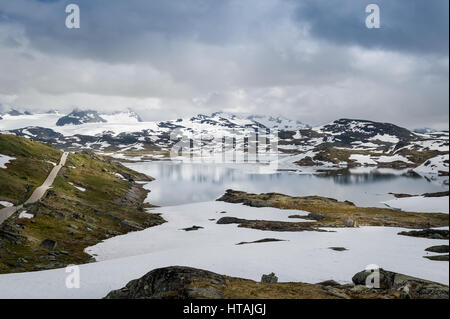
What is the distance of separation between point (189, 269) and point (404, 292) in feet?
41.3

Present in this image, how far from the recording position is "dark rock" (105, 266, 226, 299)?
1681 centimetres

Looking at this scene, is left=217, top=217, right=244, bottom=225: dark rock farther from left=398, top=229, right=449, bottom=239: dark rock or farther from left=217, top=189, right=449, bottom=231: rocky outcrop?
left=398, top=229, right=449, bottom=239: dark rock

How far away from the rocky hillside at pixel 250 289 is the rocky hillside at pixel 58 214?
1059 inches

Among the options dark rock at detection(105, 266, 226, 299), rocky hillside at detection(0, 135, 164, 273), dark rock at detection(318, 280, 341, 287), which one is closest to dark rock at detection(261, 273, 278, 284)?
dark rock at detection(318, 280, 341, 287)

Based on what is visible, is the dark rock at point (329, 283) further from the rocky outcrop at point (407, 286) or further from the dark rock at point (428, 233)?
the dark rock at point (428, 233)

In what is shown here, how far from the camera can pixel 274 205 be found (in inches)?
3334

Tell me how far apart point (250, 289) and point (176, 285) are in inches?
187

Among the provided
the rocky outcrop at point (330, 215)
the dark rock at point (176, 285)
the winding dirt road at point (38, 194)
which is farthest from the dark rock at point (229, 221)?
the dark rock at point (176, 285)

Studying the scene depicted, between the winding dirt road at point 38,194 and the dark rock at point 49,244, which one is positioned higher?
the winding dirt road at point 38,194

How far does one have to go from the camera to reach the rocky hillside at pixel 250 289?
17047 millimetres

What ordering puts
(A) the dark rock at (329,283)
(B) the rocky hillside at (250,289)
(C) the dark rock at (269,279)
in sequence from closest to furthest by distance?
(B) the rocky hillside at (250,289), (A) the dark rock at (329,283), (C) the dark rock at (269,279)
